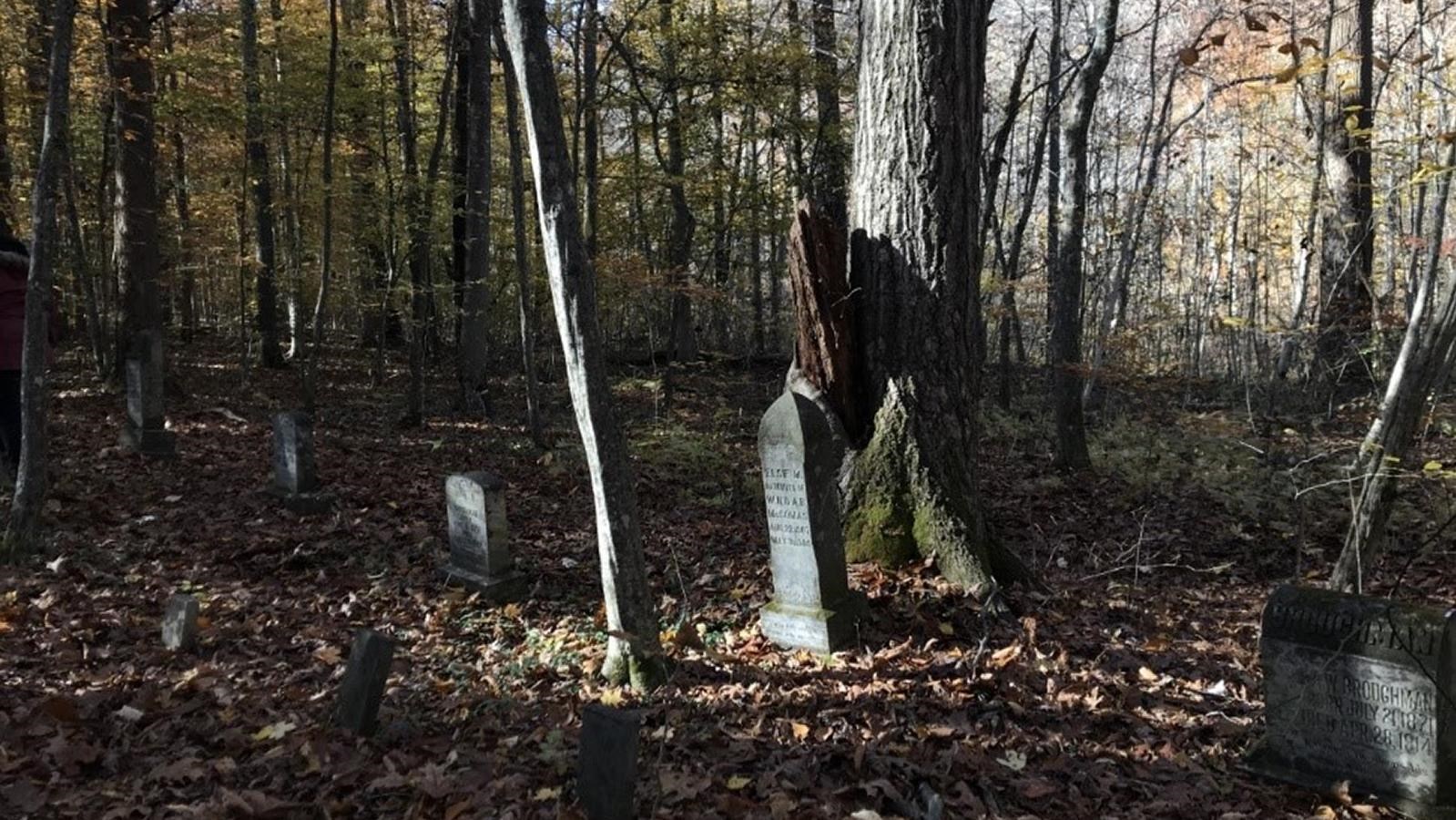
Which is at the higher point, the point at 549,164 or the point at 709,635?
the point at 549,164

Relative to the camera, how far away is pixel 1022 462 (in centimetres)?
1079

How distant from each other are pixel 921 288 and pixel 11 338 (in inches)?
306

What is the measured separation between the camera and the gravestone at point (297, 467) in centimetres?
817

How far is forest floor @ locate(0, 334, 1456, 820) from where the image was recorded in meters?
3.83

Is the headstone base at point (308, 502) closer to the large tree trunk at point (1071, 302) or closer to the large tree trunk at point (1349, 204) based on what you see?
the large tree trunk at point (1071, 302)

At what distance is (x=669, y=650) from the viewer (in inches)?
205

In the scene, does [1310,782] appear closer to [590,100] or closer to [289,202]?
[590,100]

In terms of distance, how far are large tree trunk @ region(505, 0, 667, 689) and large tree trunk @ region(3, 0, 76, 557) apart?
4320 millimetres

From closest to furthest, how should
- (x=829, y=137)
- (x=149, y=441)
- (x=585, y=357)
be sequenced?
(x=585, y=357)
(x=149, y=441)
(x=829, y=137)

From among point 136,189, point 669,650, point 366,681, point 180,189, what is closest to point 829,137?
point 136,189

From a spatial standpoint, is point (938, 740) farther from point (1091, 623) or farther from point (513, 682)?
point (513, 682)

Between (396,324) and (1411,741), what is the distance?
70.5 feet

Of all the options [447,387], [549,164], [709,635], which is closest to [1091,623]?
[709,635]

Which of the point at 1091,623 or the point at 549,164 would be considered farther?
the point at 1091,623
